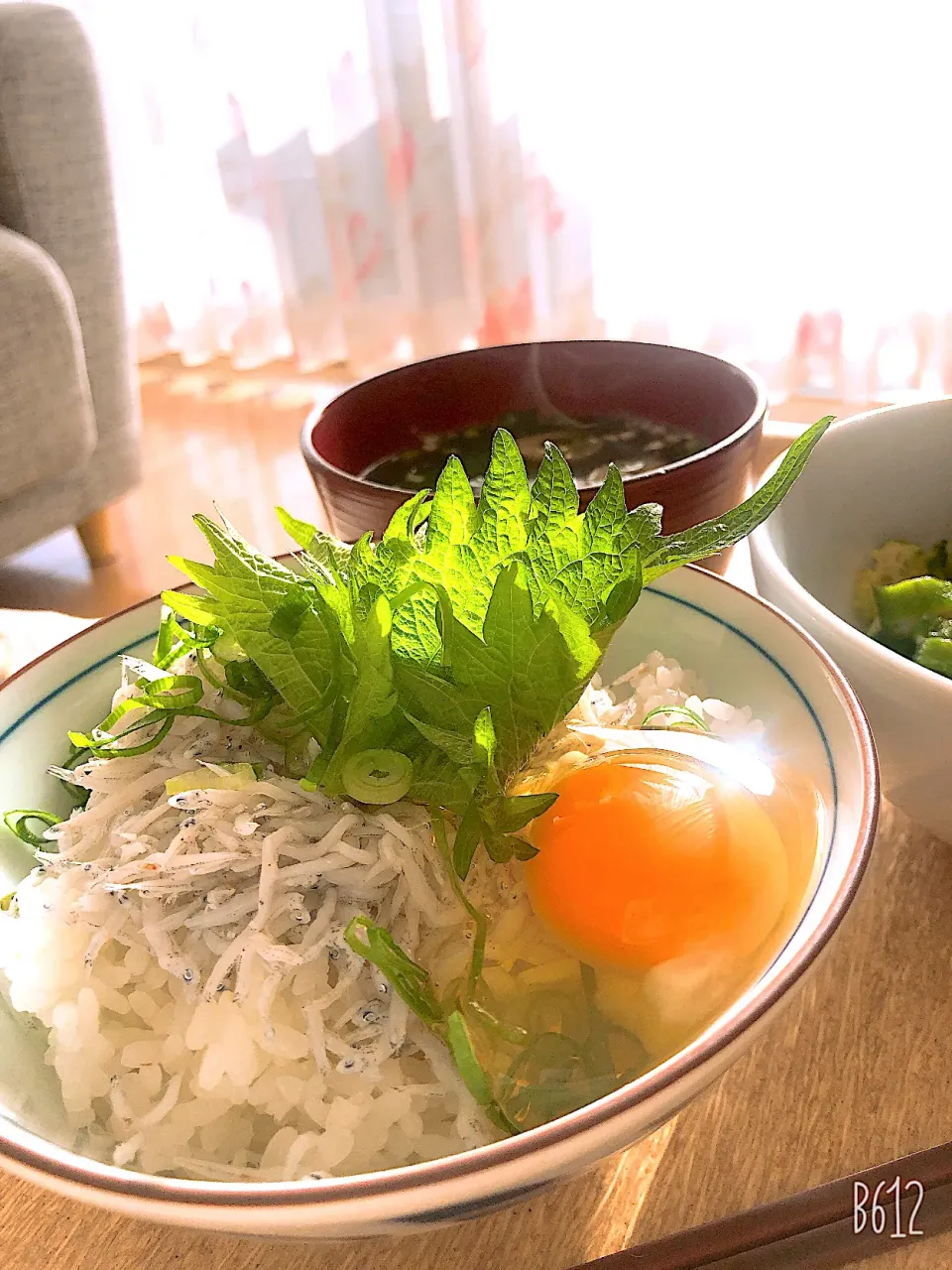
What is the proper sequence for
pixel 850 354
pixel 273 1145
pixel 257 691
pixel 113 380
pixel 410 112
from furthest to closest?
1. pixel 410 112
2. pixel 850 354
3. pixel 113 380
4. pixel 257 691
5. pixel 273 1145

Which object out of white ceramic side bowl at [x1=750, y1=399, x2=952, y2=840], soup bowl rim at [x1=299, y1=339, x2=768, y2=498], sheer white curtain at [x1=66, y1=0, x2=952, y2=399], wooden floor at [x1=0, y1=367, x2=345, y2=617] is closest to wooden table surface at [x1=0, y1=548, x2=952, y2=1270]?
white ceramic side bowl at [x1=750, y1=399, x2=952, y2=840]

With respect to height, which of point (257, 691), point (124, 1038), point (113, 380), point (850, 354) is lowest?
point (850, 354)

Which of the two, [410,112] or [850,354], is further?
[410,112]

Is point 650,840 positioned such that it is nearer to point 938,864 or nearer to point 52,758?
point 938,864

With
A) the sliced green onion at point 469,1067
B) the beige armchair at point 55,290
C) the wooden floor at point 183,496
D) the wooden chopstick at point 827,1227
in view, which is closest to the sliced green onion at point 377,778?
the sliced green onion at point 469,1067

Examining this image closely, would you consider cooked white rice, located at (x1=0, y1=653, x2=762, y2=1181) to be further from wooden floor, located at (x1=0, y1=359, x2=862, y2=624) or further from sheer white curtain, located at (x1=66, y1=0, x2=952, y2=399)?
sheer white curtain, located at (x1=66, y1=0, x2=952, y2=399)

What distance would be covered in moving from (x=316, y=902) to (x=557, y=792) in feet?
0.47

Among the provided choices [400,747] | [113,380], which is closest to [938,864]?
[400,747]

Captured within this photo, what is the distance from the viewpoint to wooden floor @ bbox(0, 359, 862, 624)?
1.68 metres

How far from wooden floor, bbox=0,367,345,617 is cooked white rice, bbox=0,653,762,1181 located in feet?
3.00

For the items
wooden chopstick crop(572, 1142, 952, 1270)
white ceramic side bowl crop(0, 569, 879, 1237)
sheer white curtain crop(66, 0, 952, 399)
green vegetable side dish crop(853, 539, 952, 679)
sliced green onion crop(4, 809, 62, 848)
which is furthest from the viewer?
sheer white curtain crop(66, 0, 952, 399)

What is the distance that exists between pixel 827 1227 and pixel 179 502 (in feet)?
5.57

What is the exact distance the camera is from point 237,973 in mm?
554

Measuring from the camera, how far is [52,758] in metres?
0.69
